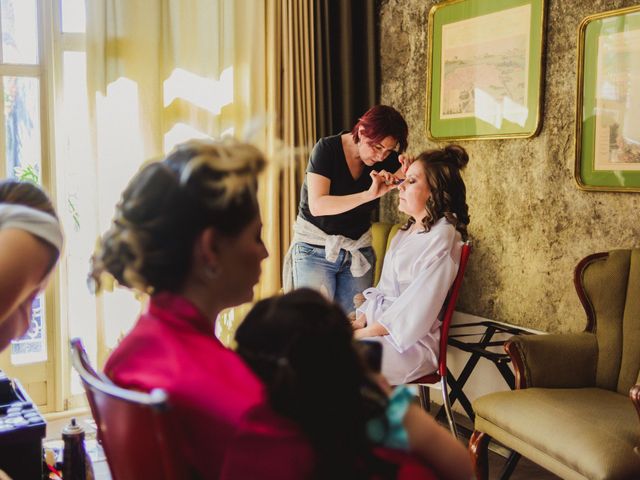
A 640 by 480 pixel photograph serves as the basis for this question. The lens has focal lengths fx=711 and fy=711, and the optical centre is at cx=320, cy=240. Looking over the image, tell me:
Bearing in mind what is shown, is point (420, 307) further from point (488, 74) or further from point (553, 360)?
point (488, 74)

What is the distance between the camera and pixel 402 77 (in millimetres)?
4156

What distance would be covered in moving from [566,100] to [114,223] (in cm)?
253

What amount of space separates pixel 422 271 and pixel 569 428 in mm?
912

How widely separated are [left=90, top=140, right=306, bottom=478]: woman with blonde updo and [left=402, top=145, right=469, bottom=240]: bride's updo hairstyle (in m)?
2.00

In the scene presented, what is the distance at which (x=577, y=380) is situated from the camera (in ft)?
8.77

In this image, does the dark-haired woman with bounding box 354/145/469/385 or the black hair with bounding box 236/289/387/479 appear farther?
the dark-haired woman with bounding box 354/145/469/385

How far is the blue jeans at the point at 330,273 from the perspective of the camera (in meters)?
3.31

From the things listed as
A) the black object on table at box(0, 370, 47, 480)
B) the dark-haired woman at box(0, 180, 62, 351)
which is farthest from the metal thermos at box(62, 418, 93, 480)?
the dark-haired woman at box(0, 180, 62, 351)

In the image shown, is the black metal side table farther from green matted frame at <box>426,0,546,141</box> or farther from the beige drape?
the beige drape

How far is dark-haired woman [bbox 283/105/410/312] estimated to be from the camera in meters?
3.18

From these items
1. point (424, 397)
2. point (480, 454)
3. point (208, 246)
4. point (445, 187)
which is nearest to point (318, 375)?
point (208, 246)

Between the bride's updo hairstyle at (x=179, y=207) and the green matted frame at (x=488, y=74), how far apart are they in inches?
98.4

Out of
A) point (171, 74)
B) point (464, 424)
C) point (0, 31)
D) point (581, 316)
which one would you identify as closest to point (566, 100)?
point (581, 316)

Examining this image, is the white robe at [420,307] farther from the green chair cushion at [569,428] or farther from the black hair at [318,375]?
the black hair at [318,375]
